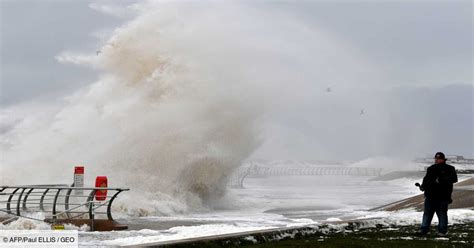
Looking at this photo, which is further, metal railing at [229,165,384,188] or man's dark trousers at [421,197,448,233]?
metal railing at [229,165,384,188]

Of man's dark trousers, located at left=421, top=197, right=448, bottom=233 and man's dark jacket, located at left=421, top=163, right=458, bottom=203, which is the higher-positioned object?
man's dark jacket, located at left=421, top=163, right=458, bottom=203

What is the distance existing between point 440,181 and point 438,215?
0.62 metres

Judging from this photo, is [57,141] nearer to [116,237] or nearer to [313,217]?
[313,217]

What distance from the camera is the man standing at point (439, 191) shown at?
11328mm

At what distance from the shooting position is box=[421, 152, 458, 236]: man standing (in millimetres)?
11328

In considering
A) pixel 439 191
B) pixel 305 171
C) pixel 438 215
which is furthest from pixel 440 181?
pixel 305 171

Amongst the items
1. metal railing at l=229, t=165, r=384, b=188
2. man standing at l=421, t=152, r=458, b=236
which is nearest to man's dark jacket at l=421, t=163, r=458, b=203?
man standing at l=421, t=152, r=458, b=236

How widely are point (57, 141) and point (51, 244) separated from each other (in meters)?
17.5

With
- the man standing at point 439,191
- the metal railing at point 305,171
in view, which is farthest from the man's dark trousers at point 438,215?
the metal railing at point 305,171

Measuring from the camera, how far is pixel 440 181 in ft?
37.3

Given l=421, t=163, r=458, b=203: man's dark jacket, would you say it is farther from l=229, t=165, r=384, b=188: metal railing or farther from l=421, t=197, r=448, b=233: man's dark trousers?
l=229, t=165, r=384, b=188: metal railing

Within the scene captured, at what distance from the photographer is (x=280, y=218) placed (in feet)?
55.8

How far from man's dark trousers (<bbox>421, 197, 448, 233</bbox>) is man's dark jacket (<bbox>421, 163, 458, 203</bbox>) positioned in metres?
0.08

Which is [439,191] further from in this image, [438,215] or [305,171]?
[305,171]
